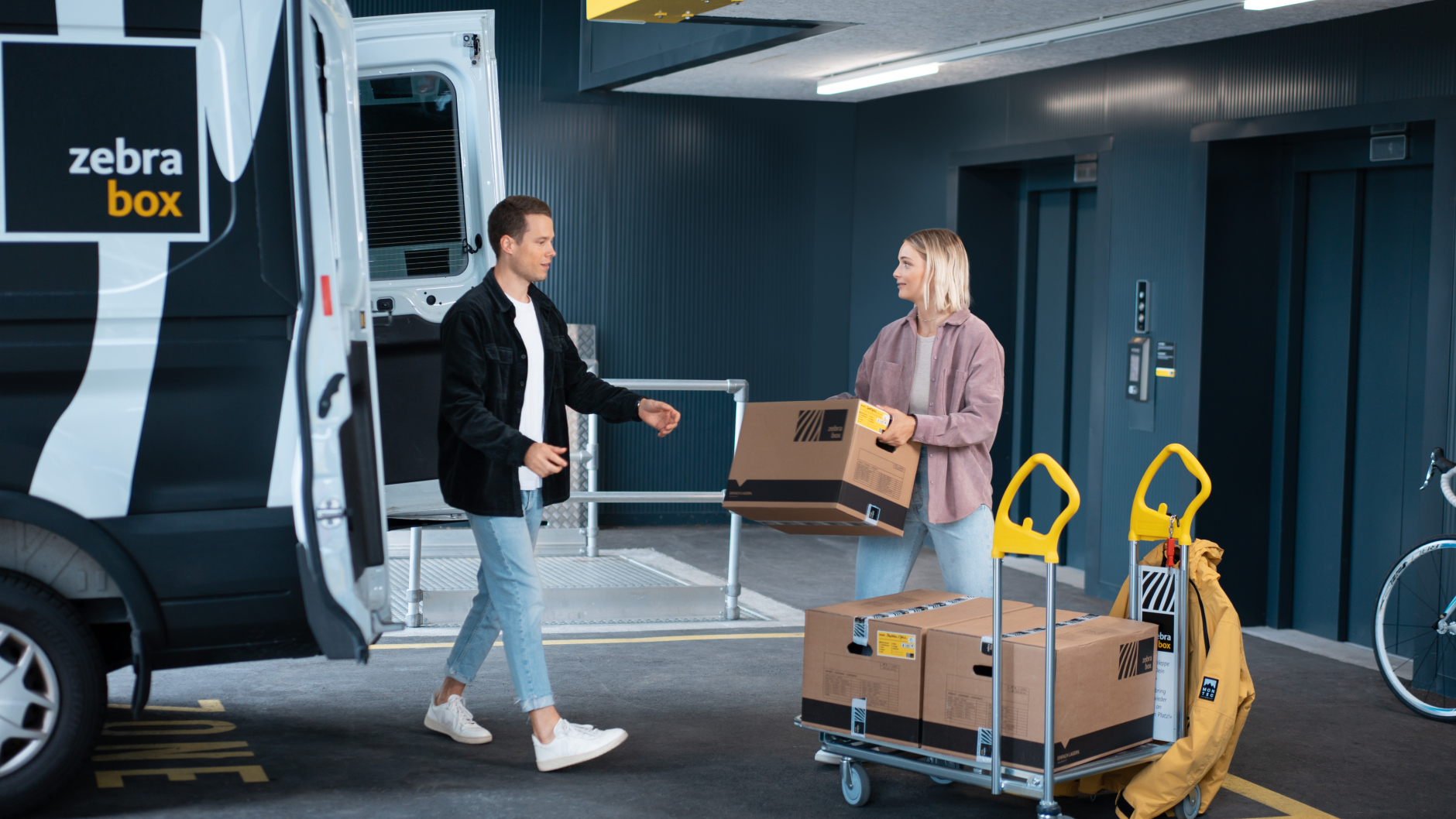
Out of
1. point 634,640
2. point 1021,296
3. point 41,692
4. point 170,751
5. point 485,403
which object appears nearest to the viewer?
point 41,692

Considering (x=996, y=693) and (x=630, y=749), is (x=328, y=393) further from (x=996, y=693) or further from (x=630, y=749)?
(x=996, y=693)

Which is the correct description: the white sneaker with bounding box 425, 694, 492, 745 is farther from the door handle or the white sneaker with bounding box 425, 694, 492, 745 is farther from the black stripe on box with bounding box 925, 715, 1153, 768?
the black stripe on box with bounding box 925, 715, 1153, 768

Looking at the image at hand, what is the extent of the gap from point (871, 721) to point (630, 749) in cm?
99

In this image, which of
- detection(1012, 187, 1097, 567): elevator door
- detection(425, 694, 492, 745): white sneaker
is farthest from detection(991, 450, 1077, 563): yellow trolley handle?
detection(1012, 187, 1097, 567): elevator door

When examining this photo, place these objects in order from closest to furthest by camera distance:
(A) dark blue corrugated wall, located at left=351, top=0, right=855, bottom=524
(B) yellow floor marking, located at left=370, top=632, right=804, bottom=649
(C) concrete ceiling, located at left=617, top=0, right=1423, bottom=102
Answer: (B) yellow floor marking, located at left=370, top=632, right=804, bottom=649 < (C) concrete ceiling, located at left=617, top=0, right=1423, bottom=102 < (A) dark blue corrugated wall, located at left=351, top=0, right=855, bottom=524

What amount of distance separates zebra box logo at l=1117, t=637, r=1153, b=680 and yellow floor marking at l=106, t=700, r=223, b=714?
302 centimetres

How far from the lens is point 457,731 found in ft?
15.2

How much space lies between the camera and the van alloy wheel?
11.8 feet

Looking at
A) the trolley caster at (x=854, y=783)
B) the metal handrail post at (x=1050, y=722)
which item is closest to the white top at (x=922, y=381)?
the metal handrail post at (x=1050, y=722)

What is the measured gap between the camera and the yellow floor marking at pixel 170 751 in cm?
437

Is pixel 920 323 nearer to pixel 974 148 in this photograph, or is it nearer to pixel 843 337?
pixel 974 148

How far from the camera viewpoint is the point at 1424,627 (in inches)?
228

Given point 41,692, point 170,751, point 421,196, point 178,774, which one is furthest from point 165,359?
point 421,196

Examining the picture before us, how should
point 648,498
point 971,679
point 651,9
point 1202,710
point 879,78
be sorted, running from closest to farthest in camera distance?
1. point 971,679
2. point 1202,710
3. point 651,9
4. point 648,498
5. point 879,78
